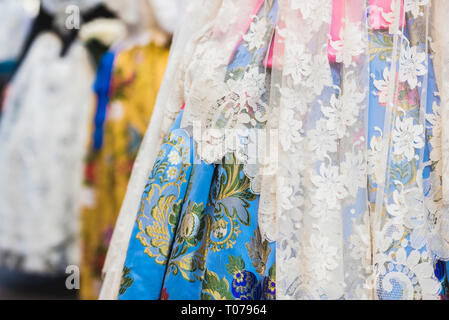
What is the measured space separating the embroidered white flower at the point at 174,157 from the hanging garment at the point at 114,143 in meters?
0.10

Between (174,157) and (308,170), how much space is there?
23 centimetres

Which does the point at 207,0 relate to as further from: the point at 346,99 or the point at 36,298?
the point at 36,298

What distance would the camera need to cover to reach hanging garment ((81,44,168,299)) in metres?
0.70

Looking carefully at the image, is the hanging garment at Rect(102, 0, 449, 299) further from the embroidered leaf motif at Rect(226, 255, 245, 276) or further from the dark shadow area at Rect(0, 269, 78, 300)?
the dark shadow area at Rect(0, 269, 78, 300)

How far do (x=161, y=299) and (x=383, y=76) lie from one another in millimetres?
484

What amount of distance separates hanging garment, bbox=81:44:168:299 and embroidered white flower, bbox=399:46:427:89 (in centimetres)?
42

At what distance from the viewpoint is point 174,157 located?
659 millimetres

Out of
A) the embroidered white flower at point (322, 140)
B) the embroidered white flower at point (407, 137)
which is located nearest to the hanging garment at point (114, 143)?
the embroidered white flower at point (322, 140)

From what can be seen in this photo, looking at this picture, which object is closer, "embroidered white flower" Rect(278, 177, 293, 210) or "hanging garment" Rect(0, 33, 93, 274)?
"embroidered white flower" Rect(278, 177, 293, 210)

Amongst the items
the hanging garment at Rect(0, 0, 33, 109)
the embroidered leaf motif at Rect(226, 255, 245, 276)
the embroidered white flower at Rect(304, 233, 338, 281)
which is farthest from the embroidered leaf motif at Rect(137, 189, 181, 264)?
the hanging garment at Rect(0, 0, 33, 109)

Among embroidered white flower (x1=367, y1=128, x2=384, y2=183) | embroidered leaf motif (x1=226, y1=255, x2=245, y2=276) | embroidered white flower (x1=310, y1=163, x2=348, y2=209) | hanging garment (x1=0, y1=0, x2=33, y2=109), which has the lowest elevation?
embroidered leaf motif (x1=226, y1=255, x2=245, y2=276)

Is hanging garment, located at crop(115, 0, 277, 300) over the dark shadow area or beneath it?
over

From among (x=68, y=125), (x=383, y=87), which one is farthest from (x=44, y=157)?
(x=383, y=87)

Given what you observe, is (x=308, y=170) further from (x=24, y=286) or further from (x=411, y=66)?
(x=24, y=286)
